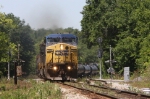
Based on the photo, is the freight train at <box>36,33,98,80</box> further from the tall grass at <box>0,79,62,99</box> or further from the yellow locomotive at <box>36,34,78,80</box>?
the tall grass at <box>0,79,62,99</box>

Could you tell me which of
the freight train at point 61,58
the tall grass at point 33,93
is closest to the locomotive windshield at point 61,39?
the freight train at point 61,58

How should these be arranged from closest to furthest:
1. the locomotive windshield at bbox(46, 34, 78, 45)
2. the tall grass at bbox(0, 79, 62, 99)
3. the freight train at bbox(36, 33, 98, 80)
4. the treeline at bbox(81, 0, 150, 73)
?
the tall grass at bbox(0, 79, 62, 99)
the freight train at bbox(36, 33, 98, 80)
the locomotive windshield at bbox(46, 34, 78, 45)
the treeline at bbox(81, 0, 150, 73)

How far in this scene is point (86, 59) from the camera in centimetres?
13388

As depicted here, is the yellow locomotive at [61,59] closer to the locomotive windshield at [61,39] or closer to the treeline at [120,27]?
the locomotive windshield at [61,39]

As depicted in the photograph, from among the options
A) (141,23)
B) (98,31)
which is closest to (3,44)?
(141,23)

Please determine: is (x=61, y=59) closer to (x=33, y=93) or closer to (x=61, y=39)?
(x=61, y=39)

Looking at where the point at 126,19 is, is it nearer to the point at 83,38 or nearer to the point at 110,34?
the point at 110,34

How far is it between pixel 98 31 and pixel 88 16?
422 cm

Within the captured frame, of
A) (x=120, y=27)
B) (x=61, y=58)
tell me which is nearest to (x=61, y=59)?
(x=61, y=58)

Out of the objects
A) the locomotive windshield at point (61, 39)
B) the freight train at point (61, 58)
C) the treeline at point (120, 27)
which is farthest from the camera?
the treeline at point (120, 27)

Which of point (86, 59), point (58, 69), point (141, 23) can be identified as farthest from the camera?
point (86, 59)

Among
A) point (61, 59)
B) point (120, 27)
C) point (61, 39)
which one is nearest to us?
point (61, 59)

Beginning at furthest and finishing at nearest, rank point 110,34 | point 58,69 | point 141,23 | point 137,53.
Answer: point 110,34 < point 137,53 < point 141,23 < point 58,69

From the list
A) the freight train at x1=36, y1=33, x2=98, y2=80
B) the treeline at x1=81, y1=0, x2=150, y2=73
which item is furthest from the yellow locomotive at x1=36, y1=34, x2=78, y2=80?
the treeline at x1=81, y1=0, x2=150, y2=73
